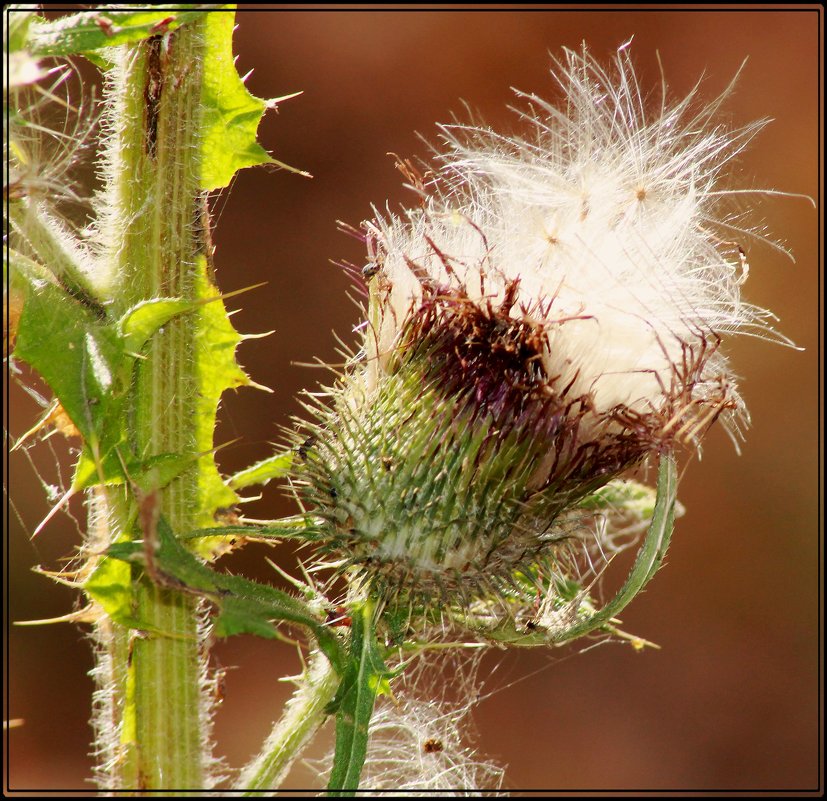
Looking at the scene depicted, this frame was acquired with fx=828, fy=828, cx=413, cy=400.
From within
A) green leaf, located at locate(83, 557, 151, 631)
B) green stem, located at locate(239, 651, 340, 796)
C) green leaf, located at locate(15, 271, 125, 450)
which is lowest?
green stem, located at locate(239, 651, 340, 796)

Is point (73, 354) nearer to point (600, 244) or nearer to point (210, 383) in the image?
point (210, 383)

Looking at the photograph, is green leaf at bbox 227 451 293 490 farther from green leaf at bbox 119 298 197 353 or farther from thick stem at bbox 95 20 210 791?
green leaf at bbox 119 298 197 353

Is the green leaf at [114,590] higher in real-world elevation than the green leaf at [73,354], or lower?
lower

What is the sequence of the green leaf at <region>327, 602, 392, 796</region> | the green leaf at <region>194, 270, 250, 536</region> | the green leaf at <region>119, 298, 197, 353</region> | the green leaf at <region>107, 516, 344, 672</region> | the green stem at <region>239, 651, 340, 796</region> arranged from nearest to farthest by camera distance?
the green leaf at <region>107, 516, 344, 672</region>
the green leaf at <region>327, 602, 392, 796</region>
the green leaf at <region>119, 298, 197, 353</region>
the green stem at <region>239, 651, 340, 796</region>
the green leaf at <region>194, 270, 250, 536</region>

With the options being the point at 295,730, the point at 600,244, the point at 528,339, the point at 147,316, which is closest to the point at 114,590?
the point at 295,730

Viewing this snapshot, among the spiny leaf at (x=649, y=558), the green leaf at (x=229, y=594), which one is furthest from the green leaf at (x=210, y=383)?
the spiny leaf at (x=649, y=558)

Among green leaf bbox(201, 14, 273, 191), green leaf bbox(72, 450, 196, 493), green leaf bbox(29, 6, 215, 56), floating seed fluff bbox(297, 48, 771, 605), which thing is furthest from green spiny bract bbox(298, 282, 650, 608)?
green leaf bbox(29, 6, 215, 56)

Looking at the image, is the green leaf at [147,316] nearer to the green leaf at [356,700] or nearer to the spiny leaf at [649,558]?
the green leaf at [356,700]
